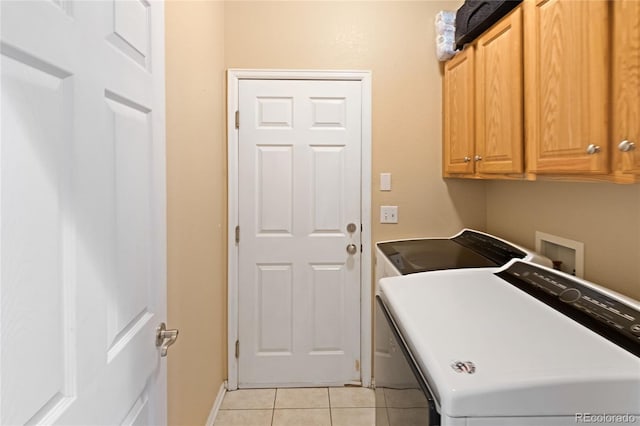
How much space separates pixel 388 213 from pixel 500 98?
38.9 inches

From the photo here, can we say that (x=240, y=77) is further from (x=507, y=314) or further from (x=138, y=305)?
(x=507, y=314)

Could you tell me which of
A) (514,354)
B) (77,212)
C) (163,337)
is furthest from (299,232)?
(77,212)

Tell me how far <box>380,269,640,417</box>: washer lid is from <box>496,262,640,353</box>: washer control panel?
63 millimetres

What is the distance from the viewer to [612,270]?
4.83ft

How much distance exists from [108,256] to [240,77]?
1.93m

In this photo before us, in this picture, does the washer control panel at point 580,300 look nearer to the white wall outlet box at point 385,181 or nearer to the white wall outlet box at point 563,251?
the white wall outlet box at point 563,251

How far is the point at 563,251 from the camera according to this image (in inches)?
69.9

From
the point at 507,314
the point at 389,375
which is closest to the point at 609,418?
the point at 507,314

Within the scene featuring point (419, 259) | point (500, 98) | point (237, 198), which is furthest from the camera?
point (237, 198)

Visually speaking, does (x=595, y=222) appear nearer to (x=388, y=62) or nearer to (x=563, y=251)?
(x=563, y=251)

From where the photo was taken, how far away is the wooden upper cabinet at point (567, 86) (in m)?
1.14

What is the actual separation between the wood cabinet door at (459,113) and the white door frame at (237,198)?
0.49 metres

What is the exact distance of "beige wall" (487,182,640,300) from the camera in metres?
1.39

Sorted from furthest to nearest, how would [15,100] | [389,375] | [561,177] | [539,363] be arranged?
[561,177], [389,375], [539,363], [15,100]
